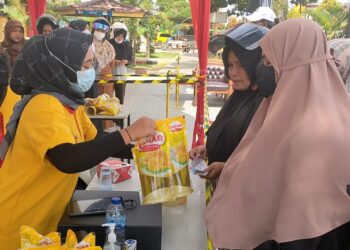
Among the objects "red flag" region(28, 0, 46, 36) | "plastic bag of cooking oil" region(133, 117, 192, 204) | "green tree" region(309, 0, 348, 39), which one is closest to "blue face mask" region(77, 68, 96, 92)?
"plastic bag of cooking oil" region(133, 117, 192, 204)

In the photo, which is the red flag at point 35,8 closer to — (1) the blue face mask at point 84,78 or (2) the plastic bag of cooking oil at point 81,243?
(1) the blue face mask at point 84,78

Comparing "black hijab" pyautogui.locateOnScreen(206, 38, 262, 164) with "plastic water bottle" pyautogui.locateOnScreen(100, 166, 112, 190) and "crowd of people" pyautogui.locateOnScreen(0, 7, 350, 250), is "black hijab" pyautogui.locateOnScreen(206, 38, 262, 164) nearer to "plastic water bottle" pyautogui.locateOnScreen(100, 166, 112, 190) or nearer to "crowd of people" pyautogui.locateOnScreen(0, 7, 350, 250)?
"crowd of people" pyautogui.locateOnScreen(0, 7, 350, 250)

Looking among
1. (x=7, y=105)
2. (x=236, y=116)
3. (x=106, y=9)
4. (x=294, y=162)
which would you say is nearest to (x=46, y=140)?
(x=294, y=162)

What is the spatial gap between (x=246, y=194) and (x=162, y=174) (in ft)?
1.45

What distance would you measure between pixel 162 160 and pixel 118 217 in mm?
342

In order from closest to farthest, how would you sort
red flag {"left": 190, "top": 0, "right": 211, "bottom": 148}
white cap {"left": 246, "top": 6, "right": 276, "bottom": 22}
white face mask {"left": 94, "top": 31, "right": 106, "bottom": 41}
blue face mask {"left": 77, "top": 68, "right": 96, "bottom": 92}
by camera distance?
blue face mask {"left": 77, "top": 68, "right": 96, "bottom": 92}
white cap {"left": 246, "top": 6, "right": 276, "bottom": 22}
red flag {"left": 190, "top": 0, "right": 211, "bottom": 148}
white face mask {"left": 94, "top": 31, "right": 106, "bottom": 41}

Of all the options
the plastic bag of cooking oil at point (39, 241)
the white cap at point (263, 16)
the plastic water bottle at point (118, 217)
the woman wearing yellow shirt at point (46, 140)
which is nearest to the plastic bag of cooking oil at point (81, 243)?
the plastic bag of cooking oil at point (39, 241)

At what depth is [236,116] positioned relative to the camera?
2.18 metres

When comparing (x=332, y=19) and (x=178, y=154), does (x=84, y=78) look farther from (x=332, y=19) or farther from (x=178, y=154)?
(x=332, y=19)

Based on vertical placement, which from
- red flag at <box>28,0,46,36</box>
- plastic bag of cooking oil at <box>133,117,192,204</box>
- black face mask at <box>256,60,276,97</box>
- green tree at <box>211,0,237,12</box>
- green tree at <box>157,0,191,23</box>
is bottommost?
plastic bag of cooking oil at <box>133,117,192,204</box>

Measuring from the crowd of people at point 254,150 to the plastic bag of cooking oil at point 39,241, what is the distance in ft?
0.84

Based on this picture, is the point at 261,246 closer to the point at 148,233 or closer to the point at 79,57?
the point at 148,233

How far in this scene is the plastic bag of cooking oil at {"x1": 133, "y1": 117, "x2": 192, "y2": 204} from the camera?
1.71 meters

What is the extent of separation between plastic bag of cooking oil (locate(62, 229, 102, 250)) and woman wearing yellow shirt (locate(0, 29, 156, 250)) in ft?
0.91
